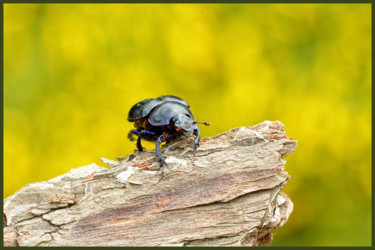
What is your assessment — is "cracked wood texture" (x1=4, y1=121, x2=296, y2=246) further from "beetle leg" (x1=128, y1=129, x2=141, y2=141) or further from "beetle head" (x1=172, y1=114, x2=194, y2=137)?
"beetle leg" (x1=128, y1=129, x2=141, y2=141)

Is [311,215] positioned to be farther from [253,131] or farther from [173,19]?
[173,19]

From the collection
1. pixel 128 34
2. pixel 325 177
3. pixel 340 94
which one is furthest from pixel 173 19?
pixel 325 177

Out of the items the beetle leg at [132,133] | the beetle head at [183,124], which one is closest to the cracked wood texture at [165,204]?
the beetle head at [183,124]

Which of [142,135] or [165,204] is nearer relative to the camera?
[165,204]

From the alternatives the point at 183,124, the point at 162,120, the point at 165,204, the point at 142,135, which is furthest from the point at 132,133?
the point at 165,204

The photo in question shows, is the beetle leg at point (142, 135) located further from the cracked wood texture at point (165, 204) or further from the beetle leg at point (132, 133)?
the cracked wood texture at point (165, 204)

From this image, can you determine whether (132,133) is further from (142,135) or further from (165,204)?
(165,204)
